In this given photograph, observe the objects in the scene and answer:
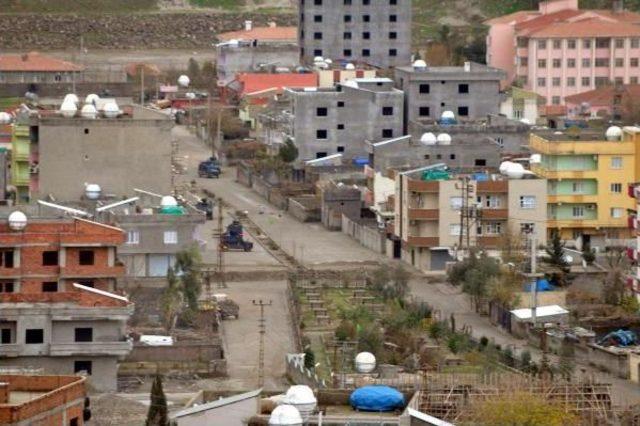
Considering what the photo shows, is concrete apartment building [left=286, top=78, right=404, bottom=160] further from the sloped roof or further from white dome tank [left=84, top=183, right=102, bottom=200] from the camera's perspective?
the sloped roof

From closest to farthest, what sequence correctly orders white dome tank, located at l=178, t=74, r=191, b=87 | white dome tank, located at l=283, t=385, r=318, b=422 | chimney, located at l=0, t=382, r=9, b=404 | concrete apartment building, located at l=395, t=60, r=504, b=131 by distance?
1. chimney, located at l=0, t=382, r=9, b=404
2. white dome tank, located at l=283, t=385, r=318, b=422
3. concrete apartment building, located at l=395, t=60, r=504, b=131
4. white dome tank, located at l=178, t=74, r=191, b=87

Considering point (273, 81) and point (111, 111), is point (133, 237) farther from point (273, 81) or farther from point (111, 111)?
point (273, 81)

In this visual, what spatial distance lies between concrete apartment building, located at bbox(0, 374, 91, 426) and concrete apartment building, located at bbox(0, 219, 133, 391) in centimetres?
660

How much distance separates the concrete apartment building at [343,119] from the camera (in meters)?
57.2

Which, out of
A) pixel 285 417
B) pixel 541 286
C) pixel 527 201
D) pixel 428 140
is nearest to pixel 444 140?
pixel 428 140

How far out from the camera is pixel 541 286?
4144 cm

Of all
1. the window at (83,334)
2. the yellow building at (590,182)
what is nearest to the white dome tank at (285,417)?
the window at (83,334)

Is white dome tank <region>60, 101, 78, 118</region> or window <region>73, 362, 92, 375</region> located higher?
white dome tank <region>60, 101, 78, 118</region>

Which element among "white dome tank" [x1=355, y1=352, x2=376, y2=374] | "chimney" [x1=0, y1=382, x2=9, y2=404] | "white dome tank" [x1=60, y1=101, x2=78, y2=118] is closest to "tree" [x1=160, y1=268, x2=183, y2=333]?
"white dome tank" [x1=355, y1=352, x2=376, y2=374]

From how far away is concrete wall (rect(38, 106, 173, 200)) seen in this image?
1790 inches

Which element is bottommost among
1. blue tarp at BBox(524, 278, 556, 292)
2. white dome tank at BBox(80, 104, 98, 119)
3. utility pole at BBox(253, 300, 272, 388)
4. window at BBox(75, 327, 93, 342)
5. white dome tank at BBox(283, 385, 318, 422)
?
utility pole at BBox(253, 300, 272, 388)

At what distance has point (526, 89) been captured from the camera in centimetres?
6950

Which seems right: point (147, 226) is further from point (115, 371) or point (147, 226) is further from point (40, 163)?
→ point (115, 371)

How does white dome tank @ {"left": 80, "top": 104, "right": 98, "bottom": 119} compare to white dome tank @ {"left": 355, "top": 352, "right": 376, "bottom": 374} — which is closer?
white dome tank @ {"left": 355, "top": 352, "right": 376, "bottom": 374}
